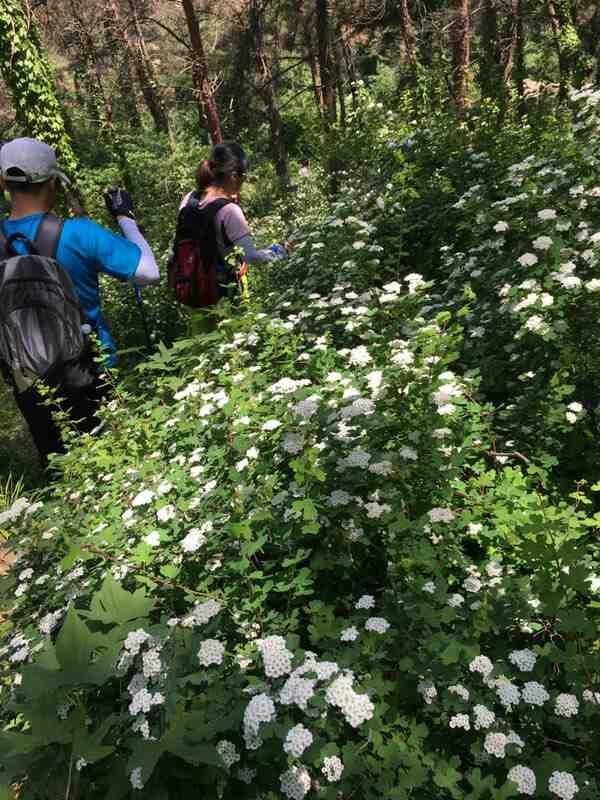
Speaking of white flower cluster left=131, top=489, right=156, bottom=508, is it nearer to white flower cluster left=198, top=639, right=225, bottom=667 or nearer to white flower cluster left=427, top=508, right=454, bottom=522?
white flower cluster left=198, top=639, right=225, bottom=667

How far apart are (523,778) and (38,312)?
274 cm

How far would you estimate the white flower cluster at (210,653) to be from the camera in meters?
1.49

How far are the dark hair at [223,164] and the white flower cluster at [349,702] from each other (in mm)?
3377

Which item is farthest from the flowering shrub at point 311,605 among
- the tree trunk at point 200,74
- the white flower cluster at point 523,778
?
the tree trunk at point 200,74

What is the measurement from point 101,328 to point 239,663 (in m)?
2.22

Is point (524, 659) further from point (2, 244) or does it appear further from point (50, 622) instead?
point (2, 244)

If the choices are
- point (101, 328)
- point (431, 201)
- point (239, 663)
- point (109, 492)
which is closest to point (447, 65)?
point (431, 201)

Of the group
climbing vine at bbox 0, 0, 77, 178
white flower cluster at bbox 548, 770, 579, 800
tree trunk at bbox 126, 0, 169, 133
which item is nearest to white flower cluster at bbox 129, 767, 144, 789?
white flower cluster at bbox 548, 770, 579, 800

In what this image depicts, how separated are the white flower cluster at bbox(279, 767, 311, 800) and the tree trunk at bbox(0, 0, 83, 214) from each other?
882cm

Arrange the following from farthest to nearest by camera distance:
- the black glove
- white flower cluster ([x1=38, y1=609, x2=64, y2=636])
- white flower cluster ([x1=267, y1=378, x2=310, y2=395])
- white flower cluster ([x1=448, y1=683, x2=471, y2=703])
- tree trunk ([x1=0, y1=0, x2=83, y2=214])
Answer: tree trunk ([x1=0, y1=0, x2=83, y2=214]) → the black glove → white flower cluster ([x1=267, y1=378, x2=310, y2=395]) → white flower cluster ([x1=38, y1=609, x2=64, y2=636]) → white flower cluster ([x1=448, y1=683, x2=471, y2=703])

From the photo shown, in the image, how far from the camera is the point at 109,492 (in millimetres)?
2604

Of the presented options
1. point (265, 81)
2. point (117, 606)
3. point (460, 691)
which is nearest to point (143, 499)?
point (117, 606)

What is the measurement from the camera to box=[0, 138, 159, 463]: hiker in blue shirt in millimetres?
2658

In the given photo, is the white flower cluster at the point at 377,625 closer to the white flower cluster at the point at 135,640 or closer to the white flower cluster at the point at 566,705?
the white flower cluster at the point at 566,705
